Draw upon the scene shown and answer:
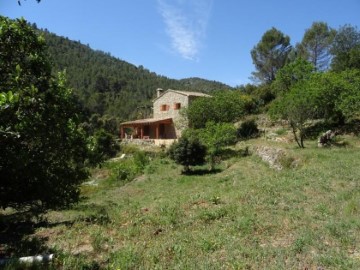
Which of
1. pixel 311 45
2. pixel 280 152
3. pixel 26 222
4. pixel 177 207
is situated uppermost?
pixel 311 45

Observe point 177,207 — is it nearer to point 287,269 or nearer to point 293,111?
point 287,269

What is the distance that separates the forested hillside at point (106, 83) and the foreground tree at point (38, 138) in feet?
187

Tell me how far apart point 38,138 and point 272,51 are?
150ft

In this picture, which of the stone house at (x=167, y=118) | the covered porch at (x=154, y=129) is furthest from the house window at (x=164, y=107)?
the covered porch at (x=154, y=129)

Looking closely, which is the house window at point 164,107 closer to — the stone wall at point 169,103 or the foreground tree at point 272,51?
the stone wall at point 169,103

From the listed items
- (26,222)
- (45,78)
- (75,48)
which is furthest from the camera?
(75,48)

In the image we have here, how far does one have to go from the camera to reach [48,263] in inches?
256

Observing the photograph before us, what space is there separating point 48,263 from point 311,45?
47133 mm

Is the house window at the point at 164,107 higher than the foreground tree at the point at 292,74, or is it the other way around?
the foreground tree at the point at 292,74

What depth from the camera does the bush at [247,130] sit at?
3505cm

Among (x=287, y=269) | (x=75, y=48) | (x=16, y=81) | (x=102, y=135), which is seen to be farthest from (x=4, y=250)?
(x=75, y=48)

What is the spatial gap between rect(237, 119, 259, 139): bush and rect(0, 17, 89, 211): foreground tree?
25.0m

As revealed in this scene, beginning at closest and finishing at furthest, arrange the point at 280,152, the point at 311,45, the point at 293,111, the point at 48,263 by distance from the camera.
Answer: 1. the point at 48,263
2. the point at 280,152
3. the point at 293,111
4. the point at 311,45

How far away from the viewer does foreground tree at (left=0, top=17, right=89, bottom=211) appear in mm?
8570
